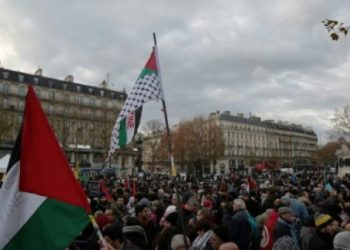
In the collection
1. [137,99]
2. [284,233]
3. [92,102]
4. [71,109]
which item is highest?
[92,102]

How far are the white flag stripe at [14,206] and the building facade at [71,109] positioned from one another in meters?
58.6

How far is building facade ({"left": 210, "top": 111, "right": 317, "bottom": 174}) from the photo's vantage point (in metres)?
114

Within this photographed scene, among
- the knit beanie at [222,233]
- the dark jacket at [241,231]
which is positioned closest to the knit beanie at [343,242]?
the knit beanie at [222,233]

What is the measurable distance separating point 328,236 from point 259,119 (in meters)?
132

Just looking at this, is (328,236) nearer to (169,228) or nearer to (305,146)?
(169,228)

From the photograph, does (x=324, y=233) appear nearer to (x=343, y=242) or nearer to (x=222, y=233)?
(x=343, y=242)

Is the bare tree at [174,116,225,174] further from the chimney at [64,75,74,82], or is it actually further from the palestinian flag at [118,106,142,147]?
the palestinian flag at [118,106,142,147]

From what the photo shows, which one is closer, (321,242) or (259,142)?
(321,242)

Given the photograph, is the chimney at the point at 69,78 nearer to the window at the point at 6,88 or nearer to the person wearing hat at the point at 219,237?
the window at the point at 6,88

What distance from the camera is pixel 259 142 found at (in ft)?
425

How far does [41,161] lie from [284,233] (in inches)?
148

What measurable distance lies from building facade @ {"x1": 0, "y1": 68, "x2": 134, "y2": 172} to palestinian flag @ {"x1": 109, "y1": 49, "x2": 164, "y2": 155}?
55853 millimetres

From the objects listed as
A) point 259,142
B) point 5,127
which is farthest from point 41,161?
point 259,142

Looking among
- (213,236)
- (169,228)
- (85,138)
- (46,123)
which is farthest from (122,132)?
(85,138)
